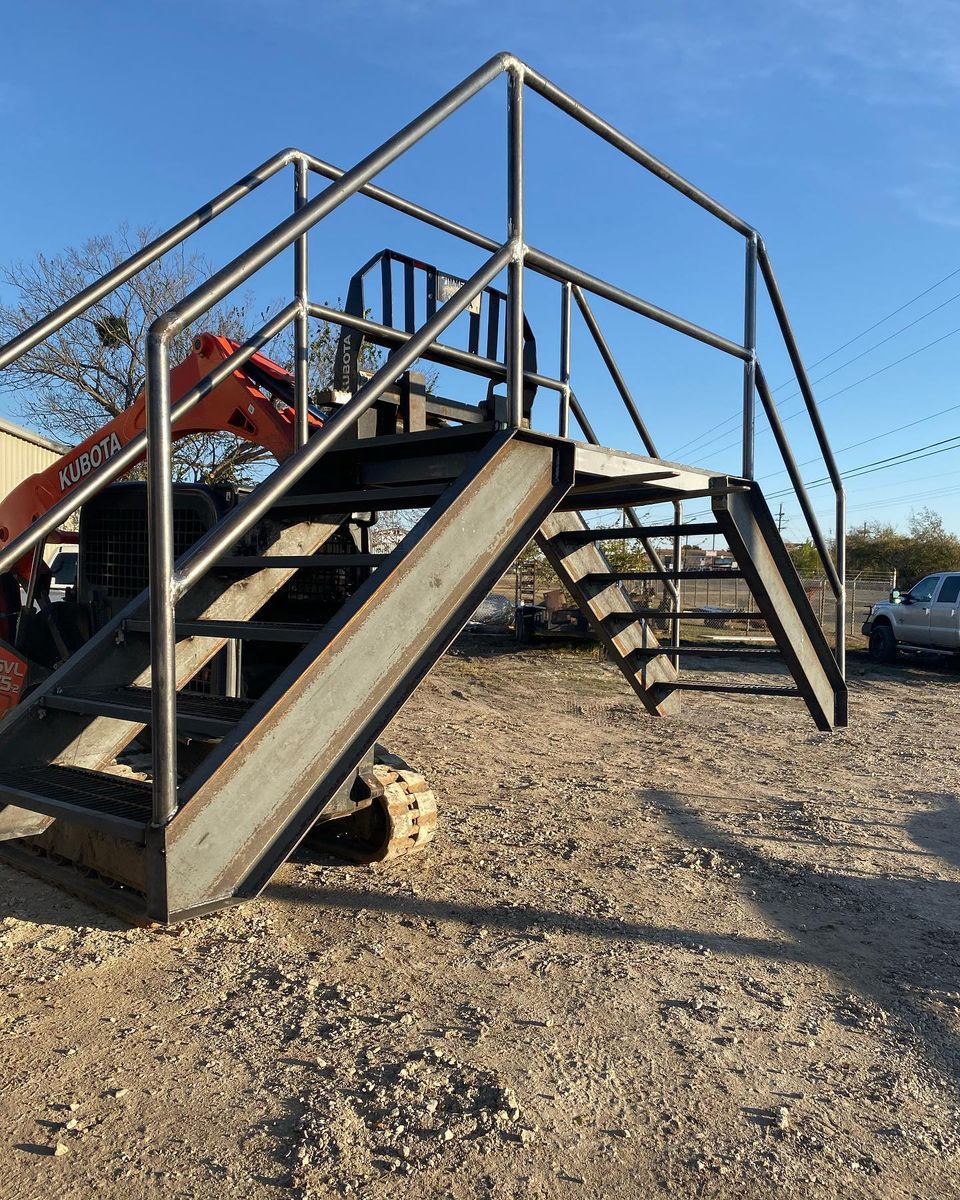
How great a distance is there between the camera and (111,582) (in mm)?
5734

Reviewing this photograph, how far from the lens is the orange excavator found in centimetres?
521

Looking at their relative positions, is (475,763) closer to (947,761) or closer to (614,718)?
(614,718)

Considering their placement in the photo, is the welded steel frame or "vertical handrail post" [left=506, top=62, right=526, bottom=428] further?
"vertical handrail post" [left=506, top=62, right=526, bottom=428]

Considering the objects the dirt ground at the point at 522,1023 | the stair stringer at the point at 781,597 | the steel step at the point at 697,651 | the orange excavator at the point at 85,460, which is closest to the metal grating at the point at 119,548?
the orange excavator at the point at 85,460

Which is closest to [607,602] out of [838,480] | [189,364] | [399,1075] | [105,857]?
[838,480]

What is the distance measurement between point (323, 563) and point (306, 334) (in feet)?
4.94

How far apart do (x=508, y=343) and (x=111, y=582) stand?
10.7 feet

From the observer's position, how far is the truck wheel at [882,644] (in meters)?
19.8

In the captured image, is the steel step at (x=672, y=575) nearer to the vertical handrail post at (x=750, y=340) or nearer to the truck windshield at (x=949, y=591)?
the vertical handrail post at (x=750, y=340)

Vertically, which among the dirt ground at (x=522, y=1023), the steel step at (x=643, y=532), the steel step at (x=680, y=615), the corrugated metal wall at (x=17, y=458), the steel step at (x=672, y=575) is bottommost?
the dirt ground at (x=522, y=1023)

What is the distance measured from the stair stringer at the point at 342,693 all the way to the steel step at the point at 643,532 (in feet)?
4.36

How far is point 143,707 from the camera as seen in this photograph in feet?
10.1

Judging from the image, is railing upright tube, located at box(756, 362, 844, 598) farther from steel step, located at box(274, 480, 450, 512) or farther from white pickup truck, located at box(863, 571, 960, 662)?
white pickup truck, located at box(863, 571, 960, 662)

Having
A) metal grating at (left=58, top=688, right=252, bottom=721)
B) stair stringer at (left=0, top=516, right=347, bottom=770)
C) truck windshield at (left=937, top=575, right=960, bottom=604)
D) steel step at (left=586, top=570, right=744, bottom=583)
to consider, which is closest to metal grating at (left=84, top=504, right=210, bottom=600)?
stair stringer at (left=0, top=516, right=347, bottom=770)
